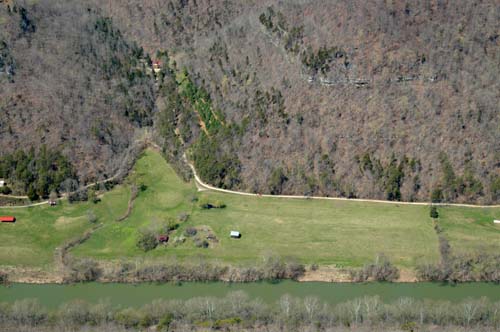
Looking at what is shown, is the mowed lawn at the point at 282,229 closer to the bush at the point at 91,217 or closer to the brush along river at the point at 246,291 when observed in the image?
the bush at the point at 91,217

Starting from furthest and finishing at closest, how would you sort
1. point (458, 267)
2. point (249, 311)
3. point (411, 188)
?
point (411, 188) → point (458, 267) → point (249, 311)


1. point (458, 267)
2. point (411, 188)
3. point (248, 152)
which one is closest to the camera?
point (458, 267)

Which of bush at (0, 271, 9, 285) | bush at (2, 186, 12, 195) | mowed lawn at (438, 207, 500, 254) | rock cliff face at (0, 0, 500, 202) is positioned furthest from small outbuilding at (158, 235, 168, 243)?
mowed lawn at (438, 207, 500, 254)

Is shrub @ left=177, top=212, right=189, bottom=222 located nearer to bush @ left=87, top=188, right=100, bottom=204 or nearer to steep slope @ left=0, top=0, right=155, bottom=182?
bush @ left=87, top=188, right=100, bottom=204

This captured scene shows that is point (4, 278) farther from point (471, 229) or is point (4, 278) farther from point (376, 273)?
point (471, 229)

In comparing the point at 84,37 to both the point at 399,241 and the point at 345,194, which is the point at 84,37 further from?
the point at 399,241

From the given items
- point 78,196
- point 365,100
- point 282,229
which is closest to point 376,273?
point 282,229

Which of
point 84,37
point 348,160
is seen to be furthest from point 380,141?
point 84,37
